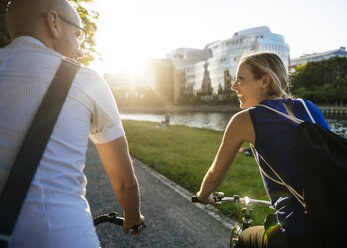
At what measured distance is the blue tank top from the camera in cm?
129

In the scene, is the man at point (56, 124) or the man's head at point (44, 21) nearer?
the man at point (56, 124)

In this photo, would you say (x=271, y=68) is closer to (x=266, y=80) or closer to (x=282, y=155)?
(x=266, y=80)

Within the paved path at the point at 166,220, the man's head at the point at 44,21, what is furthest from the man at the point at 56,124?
the paved path at the point at 166,220

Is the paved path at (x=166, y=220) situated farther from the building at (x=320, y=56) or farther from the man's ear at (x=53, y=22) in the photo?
the building at (x=320, y=56)

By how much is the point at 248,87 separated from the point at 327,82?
77484 millimetres

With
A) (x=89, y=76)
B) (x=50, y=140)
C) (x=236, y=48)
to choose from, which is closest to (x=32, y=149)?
(x=50, y=140)

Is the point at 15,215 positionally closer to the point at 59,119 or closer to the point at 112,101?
the point at 59,119

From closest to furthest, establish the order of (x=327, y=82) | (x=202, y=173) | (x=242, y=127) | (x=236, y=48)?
(x=242, y=127) → (x=202, y=173) → (x=327, y=82) → (x=236, y=48)

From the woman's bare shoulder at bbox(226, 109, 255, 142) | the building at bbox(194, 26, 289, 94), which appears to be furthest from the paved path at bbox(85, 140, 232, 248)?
the building at bbox(194, 26, 289, 94)

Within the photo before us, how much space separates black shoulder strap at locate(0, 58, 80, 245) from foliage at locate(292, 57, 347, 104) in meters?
67.1

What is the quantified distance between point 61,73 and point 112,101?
25cm

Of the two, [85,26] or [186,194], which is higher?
[85,26]

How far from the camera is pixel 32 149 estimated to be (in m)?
0.91

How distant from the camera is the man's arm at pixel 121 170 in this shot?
1210 mm
